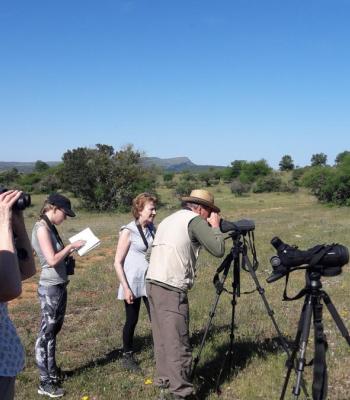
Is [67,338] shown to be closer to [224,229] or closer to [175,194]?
[224,229]

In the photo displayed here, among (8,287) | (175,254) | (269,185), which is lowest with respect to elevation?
(269,185)

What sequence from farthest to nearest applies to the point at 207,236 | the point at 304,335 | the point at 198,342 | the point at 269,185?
1. the point at 269,185
2. the point at 198,342
3. the point at 207,236
4. the point at 304,335

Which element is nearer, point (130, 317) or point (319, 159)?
Result: point (130, 317)

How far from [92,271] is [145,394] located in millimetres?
7520

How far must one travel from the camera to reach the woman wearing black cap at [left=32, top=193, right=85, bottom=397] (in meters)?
4.72

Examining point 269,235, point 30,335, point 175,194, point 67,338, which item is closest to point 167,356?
point 67,338

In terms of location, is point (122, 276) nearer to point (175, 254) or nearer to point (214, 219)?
point (175, 254)

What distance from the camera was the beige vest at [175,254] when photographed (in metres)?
4.11

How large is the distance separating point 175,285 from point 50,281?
1490 mm

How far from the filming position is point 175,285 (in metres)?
4.11

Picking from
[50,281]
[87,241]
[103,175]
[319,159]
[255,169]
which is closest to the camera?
[50,281]

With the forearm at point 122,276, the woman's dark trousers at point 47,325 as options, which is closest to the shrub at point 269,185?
the forearm at point 122,276

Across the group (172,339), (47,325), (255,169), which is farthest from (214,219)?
(255,169)

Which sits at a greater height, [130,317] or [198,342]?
[130,317]
